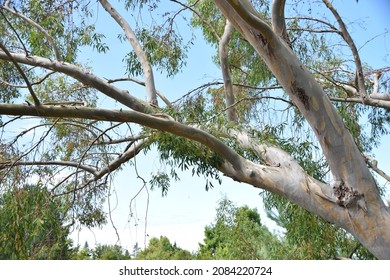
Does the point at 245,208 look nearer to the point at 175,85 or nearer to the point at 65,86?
the point at 175,85

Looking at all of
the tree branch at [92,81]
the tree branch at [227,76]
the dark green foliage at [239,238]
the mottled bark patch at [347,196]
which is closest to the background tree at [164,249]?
the dark green foliage at [239,238]

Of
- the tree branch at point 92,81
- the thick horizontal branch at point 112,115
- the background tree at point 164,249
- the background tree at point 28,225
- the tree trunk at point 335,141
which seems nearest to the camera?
the thick horizontal branch at point 112,115

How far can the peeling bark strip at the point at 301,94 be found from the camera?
235cm

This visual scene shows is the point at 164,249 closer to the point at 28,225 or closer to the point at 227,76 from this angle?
the point at 227,76

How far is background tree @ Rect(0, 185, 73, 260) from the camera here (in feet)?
8.76

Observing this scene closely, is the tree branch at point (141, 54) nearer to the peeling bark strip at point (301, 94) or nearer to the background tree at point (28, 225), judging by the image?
the background tree at point (28, 225)

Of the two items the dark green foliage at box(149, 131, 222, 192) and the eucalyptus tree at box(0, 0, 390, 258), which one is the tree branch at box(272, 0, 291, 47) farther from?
the dark green foliage at box(149, 131, 222, 192)

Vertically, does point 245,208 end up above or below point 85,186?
above

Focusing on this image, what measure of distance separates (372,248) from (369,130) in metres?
1.98

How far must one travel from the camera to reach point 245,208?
5.59 meters

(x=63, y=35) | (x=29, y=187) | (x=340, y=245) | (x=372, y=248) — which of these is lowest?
(x=372, y=248)

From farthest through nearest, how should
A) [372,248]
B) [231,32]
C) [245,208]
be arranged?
[245,208] < [231,32] < [372,248]

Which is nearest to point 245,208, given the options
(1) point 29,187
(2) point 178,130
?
(1) point 29,187

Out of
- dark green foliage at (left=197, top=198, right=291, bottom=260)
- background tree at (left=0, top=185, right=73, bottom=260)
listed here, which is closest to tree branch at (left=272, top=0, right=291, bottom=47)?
background tree at (left=0, top=185, right=73, bottom=260)
